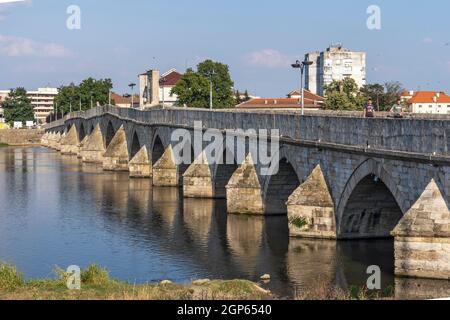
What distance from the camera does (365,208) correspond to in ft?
126

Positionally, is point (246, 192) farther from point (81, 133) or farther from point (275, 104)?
point (81, 133)

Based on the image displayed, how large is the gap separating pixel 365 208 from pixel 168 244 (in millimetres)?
10913

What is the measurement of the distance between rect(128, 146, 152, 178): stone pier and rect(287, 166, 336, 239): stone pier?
43.7 meters

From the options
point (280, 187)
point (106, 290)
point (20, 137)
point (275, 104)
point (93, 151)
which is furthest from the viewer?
point (20, 137)

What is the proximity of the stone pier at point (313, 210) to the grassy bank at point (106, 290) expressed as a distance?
46.2ft

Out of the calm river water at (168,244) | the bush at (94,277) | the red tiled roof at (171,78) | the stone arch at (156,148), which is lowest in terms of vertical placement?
the calm river water at (168,244)

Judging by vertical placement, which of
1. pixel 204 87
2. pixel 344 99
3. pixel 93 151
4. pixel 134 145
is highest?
pixel 204 87

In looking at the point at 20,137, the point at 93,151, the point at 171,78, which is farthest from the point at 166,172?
the point at 20,137

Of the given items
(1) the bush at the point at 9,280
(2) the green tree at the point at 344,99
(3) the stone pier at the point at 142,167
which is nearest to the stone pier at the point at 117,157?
(3) the stone pier at the point at 142,167

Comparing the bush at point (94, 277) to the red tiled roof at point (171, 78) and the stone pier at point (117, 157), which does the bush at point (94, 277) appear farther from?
the red tiled roof at point (171, 78)

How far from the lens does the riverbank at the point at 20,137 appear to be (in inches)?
7028

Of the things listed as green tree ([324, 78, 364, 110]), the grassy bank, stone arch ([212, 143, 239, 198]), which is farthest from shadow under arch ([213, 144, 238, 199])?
green tree ([324, 78, 364, 110])
